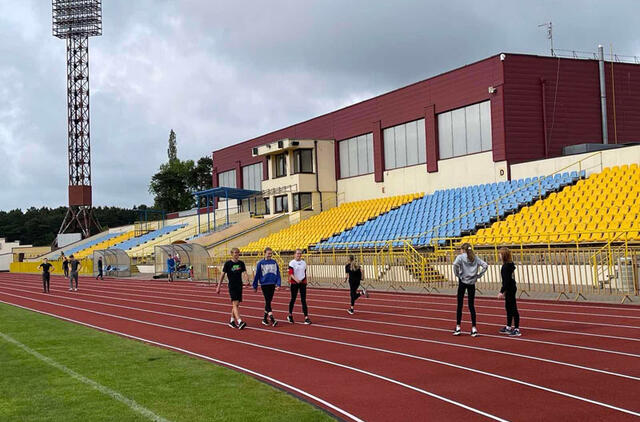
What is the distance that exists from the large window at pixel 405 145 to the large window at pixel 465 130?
177 centimetres

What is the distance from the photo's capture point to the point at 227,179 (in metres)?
68.2

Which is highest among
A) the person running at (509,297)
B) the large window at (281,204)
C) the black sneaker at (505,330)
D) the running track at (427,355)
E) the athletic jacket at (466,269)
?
the large window at (281,204)

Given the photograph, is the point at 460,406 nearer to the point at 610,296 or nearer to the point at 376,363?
the point at 376,363

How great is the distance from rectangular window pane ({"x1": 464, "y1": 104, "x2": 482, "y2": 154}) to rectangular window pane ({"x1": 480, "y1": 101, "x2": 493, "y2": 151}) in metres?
0.37

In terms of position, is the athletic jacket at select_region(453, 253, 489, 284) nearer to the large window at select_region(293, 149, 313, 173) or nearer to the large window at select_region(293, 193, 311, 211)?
the large window at select_region(293, 193, 311, 211)

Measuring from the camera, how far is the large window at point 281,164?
54.1m

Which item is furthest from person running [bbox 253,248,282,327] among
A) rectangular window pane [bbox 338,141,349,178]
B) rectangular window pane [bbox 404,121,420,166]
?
rectangular window pane [bbox 338,141,349,178]

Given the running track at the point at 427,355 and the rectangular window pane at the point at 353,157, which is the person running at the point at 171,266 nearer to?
the rectangular window pane at the point at 353,157

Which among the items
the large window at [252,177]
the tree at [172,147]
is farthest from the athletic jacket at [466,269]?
the tree at [172,147]

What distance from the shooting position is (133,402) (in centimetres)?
826

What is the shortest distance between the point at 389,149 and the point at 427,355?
3506 cm

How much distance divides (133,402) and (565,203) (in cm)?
2423

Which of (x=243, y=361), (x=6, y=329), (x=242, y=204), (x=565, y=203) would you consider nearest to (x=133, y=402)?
(x=243, y=361)

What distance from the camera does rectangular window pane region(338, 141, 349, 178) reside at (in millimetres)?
50947
